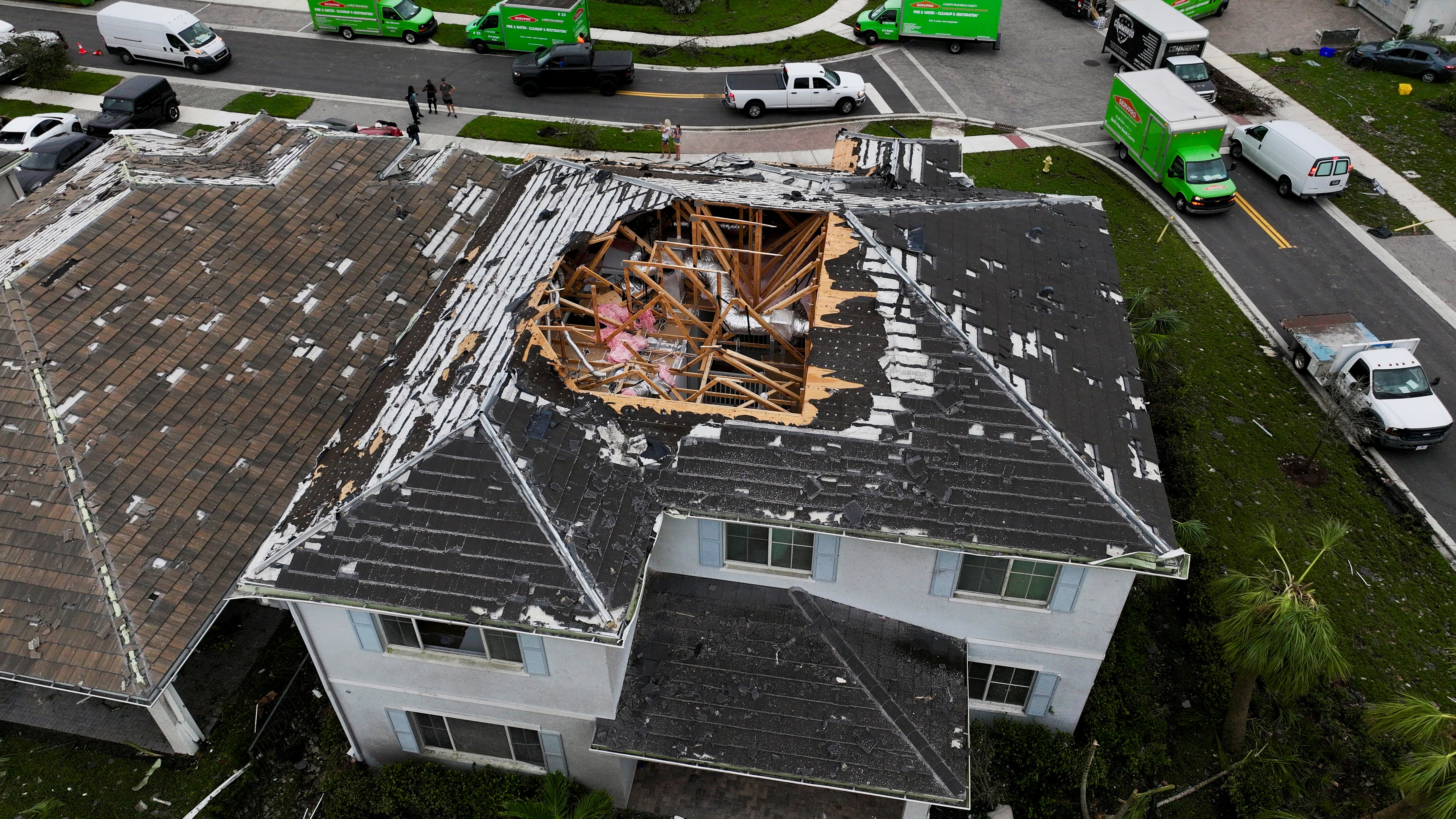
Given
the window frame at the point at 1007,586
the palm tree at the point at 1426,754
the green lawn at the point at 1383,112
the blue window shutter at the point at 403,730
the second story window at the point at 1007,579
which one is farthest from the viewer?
the green lawn at the point at 1383,112

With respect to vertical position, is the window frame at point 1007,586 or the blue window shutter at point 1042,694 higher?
the window frame at point 1007,586

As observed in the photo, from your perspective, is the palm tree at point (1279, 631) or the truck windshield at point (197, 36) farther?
the truck windshield at point (197, 36)

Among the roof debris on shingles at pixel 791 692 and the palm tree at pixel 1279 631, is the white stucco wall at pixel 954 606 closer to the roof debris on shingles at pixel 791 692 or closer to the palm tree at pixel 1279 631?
the roof debris on shingles at pixel 791 692

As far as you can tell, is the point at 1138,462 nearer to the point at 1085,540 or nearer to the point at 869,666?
the point at 1085,540

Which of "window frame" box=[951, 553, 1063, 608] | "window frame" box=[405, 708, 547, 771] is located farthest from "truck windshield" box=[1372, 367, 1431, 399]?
"window frame" box=[405, 708, 547, 771]

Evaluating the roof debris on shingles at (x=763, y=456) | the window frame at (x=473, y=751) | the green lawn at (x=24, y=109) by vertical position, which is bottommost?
the window frame at (x=473, y=751)

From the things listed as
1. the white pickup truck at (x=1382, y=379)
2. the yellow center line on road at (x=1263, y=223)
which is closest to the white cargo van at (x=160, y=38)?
the yellow center line on road at (x=1263, y=223)
